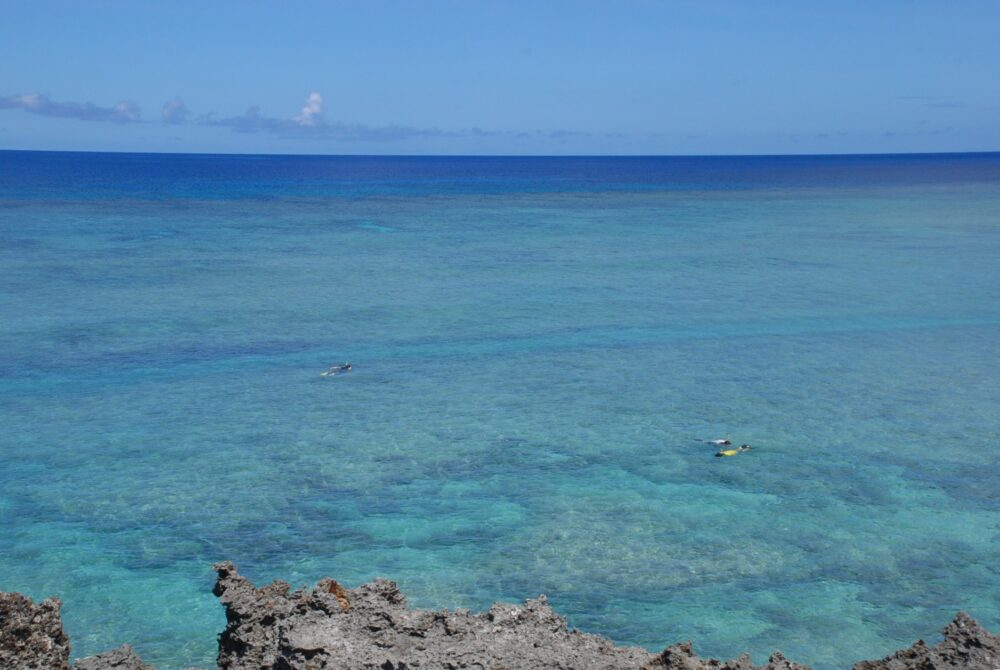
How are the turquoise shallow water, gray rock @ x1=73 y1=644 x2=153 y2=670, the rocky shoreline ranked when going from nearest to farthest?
the rocky shoreline, gray rock @ x1=73 y1=644 x2=153 y2=670, the turquoise shallow water

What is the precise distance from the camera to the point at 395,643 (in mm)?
6711

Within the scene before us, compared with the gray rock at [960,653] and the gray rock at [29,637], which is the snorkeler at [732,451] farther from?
the gray rock at [29,637]

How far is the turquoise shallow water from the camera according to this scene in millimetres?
11797

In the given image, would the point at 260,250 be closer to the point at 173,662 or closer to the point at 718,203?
the point at 173,662

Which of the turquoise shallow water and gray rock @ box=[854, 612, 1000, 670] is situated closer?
gray rock @ box=[854, 612, 1000, 670]

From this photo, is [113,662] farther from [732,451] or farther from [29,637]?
[732,451]

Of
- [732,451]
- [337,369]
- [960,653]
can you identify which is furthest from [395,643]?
[337,369]

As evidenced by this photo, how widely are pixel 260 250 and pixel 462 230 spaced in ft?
41.3

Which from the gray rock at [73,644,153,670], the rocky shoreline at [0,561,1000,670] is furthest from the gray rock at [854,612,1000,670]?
the gray rock at [73,644,153,670]

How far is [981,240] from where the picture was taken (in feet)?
149

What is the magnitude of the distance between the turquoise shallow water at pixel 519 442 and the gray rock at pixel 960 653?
3.93 m

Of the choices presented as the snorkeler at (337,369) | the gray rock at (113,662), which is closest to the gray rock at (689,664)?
the gray rock at (113,662)

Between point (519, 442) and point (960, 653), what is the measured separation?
35.6ft

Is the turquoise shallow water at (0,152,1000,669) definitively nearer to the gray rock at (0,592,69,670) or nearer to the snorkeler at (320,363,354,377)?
the snorkeler at (320,363,354,377)
